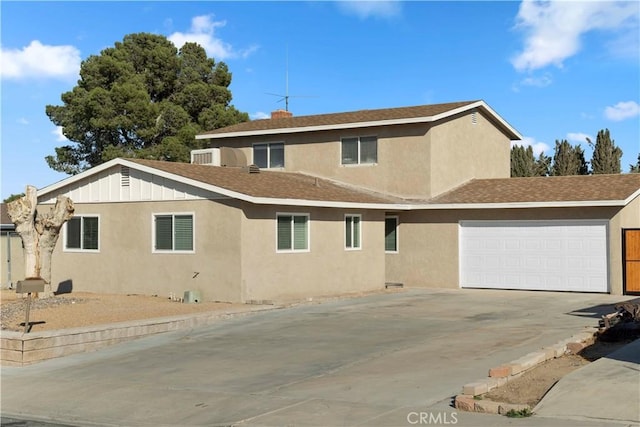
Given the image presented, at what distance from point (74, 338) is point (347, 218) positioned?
11.5 meters

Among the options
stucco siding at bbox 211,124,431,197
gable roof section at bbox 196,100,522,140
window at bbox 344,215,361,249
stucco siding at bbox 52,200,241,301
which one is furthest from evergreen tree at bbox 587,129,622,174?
stucco siding at bbox 52,200,241,301

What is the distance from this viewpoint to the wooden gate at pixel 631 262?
74.3 ft

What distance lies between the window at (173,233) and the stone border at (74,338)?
4439 millimetres

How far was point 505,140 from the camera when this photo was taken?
3139 centimetres

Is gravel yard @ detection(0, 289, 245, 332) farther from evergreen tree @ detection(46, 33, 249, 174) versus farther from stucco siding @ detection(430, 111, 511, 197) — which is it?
evergreen tree @ detection(46, 33, 249, 174)

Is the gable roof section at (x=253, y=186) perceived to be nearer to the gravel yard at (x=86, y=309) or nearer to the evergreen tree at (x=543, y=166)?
the gravel yard at (x=86, y=309)

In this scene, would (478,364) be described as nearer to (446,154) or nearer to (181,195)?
(181,195)

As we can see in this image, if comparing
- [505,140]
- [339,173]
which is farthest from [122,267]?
[505,140]

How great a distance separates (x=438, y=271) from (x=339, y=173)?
528 cm

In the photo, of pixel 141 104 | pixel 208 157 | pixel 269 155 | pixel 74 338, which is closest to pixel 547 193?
pixel 269 155

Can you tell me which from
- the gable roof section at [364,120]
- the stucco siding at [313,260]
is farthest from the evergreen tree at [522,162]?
the stucco siding at [313,260]

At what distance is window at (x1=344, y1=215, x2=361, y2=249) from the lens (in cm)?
2377

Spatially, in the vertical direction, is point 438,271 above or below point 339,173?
below

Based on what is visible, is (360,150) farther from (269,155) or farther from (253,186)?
(253,186)
